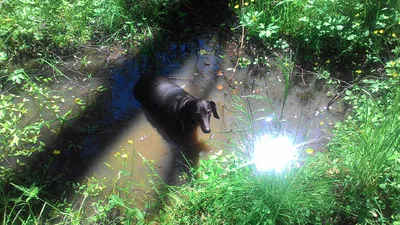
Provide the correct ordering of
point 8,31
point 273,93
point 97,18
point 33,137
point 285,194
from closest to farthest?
point 285,194 < point 33,137 < point 273,93 < point 8,31 < point 97,18

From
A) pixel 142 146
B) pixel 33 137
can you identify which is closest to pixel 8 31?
pixel 33 137

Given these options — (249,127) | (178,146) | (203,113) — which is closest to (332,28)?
(249,127)

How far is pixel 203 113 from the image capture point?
3875mm

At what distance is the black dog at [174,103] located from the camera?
12.8 feet

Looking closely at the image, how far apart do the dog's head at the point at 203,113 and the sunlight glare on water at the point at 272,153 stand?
0.92 metres

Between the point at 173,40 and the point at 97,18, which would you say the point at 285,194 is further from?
the point at 97,18

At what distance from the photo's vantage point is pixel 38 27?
4906mm

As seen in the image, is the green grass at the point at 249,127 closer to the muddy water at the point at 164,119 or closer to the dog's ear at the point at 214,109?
the muddy water at the point at 164,119

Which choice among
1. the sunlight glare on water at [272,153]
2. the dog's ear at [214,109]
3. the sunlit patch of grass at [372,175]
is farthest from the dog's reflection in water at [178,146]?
the sunlit patch of grass at [372,175]

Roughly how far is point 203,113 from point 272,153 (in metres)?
1.19

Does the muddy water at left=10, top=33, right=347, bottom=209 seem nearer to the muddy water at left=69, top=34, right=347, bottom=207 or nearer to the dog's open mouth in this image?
the muddy water at left=69, top=34, right=347, bottom=207

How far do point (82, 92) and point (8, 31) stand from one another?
141cm

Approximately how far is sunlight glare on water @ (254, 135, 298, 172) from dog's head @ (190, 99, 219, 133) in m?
0.92

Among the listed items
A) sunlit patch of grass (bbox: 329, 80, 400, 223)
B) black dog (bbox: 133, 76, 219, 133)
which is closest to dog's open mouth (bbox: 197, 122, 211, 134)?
black dog (bbox: 133, 76, 219, 133)
